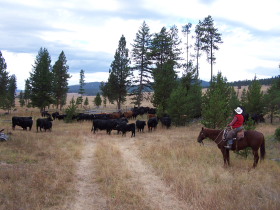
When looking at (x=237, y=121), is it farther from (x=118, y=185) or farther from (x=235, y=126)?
(x=118, y=185)

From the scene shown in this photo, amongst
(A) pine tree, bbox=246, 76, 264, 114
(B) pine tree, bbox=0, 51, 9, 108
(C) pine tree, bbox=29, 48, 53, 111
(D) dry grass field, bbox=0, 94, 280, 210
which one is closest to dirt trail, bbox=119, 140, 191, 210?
(D) dry grass field, bbox=0, 94, 280, 210

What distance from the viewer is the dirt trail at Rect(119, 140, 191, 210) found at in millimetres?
6996

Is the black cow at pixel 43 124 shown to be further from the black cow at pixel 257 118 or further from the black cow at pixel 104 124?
the black cow at pixel 257 118

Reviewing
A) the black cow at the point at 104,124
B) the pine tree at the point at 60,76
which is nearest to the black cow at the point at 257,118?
the black cow at the point at 104,124

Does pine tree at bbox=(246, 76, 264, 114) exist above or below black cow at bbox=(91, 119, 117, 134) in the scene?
above

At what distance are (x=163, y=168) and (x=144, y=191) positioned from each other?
261 centimetres

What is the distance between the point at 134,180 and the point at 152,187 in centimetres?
91

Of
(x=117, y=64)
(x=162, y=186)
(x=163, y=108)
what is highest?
(x=117, y=64)

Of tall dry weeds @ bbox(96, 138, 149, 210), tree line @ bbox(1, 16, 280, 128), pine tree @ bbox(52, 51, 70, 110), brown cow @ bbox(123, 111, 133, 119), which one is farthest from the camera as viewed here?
pine tree @ bbox(52, 51, 70, 110)

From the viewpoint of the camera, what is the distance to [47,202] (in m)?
6.83

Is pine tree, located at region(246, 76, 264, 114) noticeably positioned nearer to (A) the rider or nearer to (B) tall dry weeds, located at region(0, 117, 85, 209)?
(A) the rider

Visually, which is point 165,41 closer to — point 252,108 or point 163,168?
point 252,108

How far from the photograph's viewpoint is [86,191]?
800 centimetres

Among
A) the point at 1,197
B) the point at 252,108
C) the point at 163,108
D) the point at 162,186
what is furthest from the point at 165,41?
the point at 1,197
